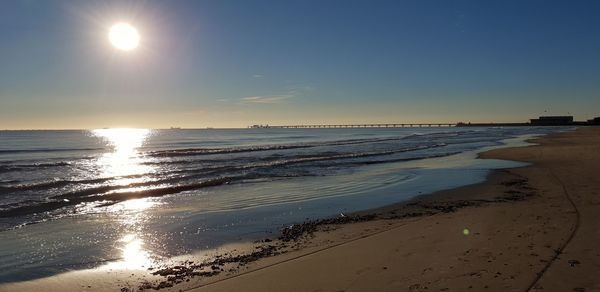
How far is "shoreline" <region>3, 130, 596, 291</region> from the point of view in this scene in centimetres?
702

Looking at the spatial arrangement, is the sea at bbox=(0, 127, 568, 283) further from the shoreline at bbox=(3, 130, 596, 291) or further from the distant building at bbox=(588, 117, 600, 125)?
the distant building at bbox=(588, 117, 600, 125)

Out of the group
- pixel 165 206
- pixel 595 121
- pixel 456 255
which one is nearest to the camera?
pixel 456 255

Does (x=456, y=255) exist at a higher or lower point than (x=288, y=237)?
higher

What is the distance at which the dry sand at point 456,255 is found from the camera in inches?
242

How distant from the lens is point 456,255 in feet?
24.3

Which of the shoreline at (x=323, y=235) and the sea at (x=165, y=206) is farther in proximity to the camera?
the sea at (x=165, y=206)

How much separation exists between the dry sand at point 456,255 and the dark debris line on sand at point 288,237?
0.44 metres

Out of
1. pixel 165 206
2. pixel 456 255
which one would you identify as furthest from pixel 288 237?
pixel 165 206

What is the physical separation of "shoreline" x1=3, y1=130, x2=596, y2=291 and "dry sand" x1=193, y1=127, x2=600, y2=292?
0.21 ft

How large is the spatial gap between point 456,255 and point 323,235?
3184 mm

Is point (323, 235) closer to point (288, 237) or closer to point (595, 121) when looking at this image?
point (288, 237)

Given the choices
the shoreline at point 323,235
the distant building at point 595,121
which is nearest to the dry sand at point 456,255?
the shoreline at point 323,235

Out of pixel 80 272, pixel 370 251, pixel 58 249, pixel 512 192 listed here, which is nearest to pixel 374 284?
pixel 370 251

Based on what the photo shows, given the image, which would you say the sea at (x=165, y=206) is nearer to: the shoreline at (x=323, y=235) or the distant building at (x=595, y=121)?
the shoreline at (x=323, y=235)
